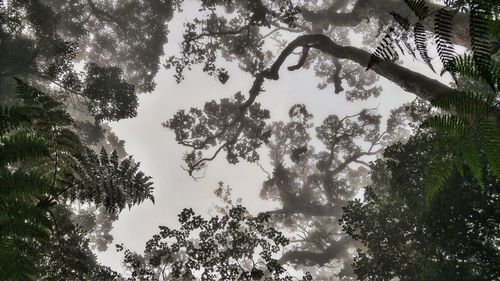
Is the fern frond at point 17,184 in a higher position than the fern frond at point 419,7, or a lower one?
lower

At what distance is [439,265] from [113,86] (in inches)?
573

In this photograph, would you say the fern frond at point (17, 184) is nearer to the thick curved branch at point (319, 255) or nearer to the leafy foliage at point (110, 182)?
the leafy foliage at point (110, 182)

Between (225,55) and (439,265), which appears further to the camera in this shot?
(225,55)

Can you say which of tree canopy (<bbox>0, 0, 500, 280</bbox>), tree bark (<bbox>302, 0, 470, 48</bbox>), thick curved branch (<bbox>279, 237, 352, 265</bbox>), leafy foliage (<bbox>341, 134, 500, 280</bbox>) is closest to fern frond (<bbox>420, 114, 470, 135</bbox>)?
tree canopy (<bbox>0, 0, 500, 280</bbox>)

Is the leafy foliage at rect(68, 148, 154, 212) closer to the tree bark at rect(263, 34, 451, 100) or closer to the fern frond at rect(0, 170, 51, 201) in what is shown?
the fern frond at rect(0, 170, 51, 201)

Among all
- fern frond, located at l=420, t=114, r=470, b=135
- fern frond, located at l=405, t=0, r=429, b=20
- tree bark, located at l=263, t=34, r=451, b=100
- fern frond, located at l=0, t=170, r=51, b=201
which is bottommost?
fern frond, located at l=0, t=170, r=51, b=201

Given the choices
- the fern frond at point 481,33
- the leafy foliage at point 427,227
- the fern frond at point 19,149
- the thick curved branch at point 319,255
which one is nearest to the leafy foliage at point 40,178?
the fern frond at point 19,149

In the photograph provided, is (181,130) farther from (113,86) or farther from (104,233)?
(104,233)

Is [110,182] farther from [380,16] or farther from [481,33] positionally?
[380,16]

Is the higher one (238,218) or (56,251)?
(238,218)

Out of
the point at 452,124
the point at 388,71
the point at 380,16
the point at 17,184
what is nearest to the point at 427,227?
the point at 388,71

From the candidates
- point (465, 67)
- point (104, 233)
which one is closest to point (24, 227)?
point (465, 67)

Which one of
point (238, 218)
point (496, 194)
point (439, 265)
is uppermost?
point (496, 194)

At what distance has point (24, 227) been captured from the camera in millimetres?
3480
